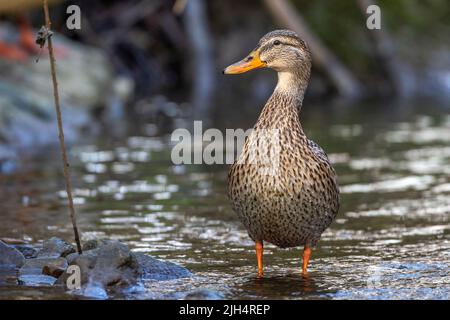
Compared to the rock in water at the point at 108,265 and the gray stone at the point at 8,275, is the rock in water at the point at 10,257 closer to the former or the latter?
the gray stone at the point at 8,275

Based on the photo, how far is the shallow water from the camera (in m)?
6.05

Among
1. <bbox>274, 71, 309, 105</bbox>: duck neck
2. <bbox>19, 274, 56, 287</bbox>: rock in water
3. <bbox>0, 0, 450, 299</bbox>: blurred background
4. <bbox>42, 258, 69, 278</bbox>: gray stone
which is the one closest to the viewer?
<bbox>19, 274, 56, 287</bbox>: rock in water

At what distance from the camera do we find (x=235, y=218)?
8359 mm

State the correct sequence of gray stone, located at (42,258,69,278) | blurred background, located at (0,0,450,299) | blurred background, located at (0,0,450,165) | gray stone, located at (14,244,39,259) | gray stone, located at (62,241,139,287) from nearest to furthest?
gray stone, located at (62,241,139,287)
gray stone, located at (42,258,69,278)
gray stone, located at (14,244,39,259)
blurred background, located at (0,0,450,299)
blurred background, located at (0,0,450,165)

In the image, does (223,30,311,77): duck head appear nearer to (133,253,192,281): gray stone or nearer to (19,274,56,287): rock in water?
(133,253,192,281): gray stone

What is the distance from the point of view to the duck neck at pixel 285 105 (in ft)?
20.7

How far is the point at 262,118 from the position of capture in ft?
20.9

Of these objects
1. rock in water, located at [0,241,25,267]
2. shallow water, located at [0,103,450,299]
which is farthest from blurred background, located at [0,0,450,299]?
rock in water, located at [0,241,25,267]

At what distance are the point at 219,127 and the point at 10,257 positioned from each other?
7.68 meters

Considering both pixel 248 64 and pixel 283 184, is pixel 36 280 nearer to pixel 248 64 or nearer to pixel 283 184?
pixel 283 184

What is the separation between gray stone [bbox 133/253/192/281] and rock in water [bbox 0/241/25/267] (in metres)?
0.74

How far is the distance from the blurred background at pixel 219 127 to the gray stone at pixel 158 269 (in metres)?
0.21

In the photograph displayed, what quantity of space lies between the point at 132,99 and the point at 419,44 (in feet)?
17.8
